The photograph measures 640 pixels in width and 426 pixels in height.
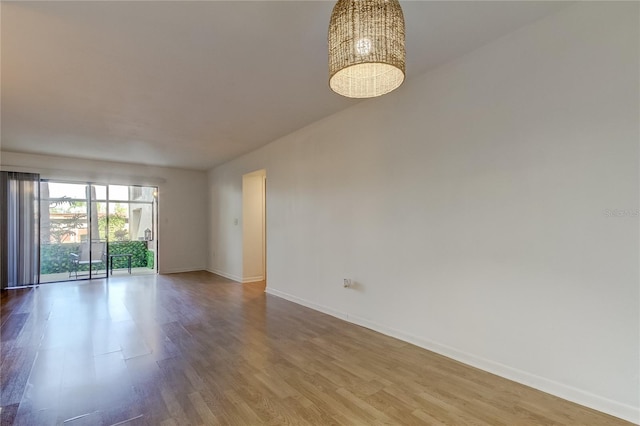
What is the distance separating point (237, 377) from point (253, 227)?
4419 mm

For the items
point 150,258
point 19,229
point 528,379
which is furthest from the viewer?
point 150,258

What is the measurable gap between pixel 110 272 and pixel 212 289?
11.1 ft

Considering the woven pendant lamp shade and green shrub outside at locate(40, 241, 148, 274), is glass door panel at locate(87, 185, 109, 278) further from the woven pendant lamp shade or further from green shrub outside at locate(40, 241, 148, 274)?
the woven pendant lamp shade

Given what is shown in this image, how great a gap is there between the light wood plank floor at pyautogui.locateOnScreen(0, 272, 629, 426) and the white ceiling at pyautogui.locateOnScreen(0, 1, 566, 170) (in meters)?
2.65

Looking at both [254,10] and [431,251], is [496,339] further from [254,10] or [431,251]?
[254,10]

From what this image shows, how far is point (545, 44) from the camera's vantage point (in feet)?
7.51

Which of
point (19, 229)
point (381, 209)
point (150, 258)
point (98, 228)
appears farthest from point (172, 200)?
point (381, 209)

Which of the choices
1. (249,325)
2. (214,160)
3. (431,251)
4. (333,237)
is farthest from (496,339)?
(214,160)

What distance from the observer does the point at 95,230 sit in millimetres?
7082

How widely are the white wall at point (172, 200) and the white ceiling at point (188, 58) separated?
2.20m

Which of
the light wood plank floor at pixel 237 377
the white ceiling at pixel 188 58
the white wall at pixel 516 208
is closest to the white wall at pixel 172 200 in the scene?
the white ceiling at pixel 188 58

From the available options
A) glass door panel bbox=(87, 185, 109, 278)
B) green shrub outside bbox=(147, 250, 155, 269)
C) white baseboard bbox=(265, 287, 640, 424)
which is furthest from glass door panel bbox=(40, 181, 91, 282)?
white baseboard bbox=(265, 287, 640, 424)

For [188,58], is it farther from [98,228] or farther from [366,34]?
[98,228]

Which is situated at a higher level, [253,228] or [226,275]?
[253,228]
